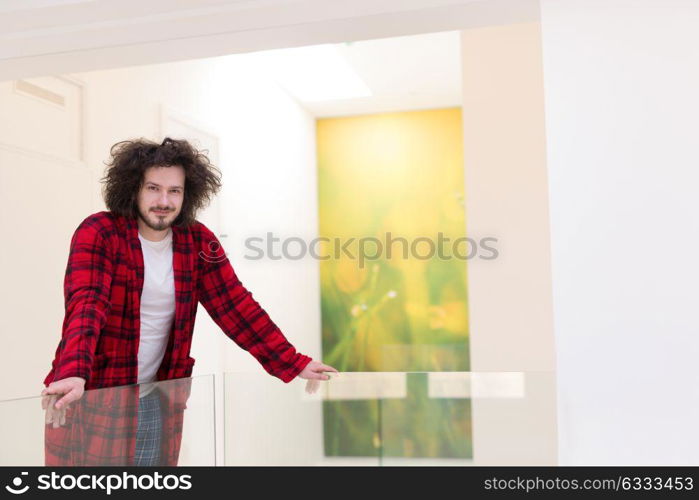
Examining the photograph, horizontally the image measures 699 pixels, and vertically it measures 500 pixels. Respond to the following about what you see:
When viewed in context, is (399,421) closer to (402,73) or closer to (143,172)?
(143,172)

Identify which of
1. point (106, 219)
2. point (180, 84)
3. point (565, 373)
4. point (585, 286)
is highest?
point (180, 84)

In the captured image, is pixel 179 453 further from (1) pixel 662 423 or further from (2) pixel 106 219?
(1) pixel 662 423

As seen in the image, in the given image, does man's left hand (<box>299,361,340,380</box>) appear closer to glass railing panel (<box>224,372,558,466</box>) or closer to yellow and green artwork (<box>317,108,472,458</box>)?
glass railing panel (<box>224,372,558,466</box>)

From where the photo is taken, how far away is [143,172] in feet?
6.88

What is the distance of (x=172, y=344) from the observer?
2041mm

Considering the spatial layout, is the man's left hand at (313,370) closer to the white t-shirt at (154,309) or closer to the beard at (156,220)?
the white t-shirt at (154,309)

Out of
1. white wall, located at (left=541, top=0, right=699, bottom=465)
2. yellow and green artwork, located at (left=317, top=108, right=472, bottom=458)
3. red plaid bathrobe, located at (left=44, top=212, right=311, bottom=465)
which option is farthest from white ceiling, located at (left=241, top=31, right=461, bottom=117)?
white wall, located at (left=541, top=0, right=699, bottom=465)

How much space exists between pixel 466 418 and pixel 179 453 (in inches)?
25.6

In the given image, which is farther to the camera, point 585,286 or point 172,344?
point 172,344

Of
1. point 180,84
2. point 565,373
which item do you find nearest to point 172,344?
point 565,373

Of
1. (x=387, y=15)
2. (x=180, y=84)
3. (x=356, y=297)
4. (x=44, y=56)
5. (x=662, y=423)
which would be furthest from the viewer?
(x=356, y=297)

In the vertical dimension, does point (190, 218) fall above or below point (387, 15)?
below

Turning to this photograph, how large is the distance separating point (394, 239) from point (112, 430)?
488 cm
